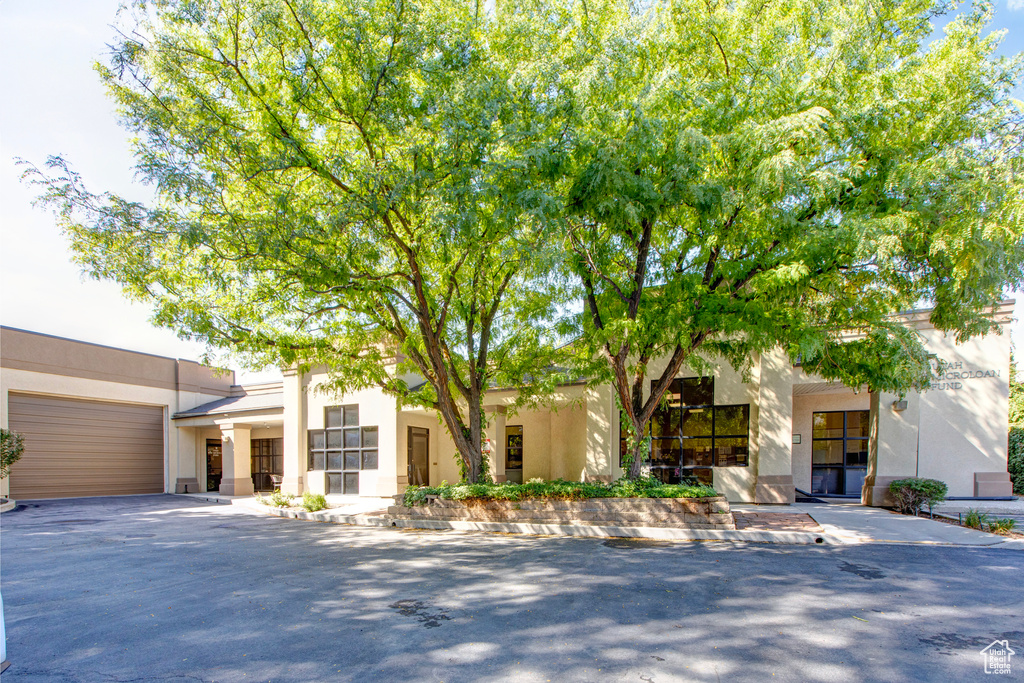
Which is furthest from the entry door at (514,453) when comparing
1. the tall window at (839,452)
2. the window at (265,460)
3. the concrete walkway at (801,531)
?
the window at (265,460)

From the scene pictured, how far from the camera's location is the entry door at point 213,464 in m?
26.2

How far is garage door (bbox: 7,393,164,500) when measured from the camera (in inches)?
826

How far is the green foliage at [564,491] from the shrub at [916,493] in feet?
16.5

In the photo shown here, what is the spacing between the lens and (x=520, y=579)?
25.0 ft

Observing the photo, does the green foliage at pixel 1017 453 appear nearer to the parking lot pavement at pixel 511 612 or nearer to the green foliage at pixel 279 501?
the parking lot pavement at pixel 511 612

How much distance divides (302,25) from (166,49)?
2.39 meters

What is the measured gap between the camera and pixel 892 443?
14.4 meters

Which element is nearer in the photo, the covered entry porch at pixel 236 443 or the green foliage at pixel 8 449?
the green foliage at pixel 8 449

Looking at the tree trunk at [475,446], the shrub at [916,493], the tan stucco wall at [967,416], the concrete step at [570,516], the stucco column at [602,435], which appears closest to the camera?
the concrete step at [570,516]

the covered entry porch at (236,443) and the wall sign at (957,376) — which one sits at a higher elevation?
the wall sign at (957,376)

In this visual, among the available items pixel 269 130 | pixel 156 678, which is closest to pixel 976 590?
pixel 156 678

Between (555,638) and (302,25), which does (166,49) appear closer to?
(302,25)

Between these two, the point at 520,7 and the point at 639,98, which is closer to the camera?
the point at 639,98

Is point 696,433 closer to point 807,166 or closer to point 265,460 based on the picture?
point 807,166
